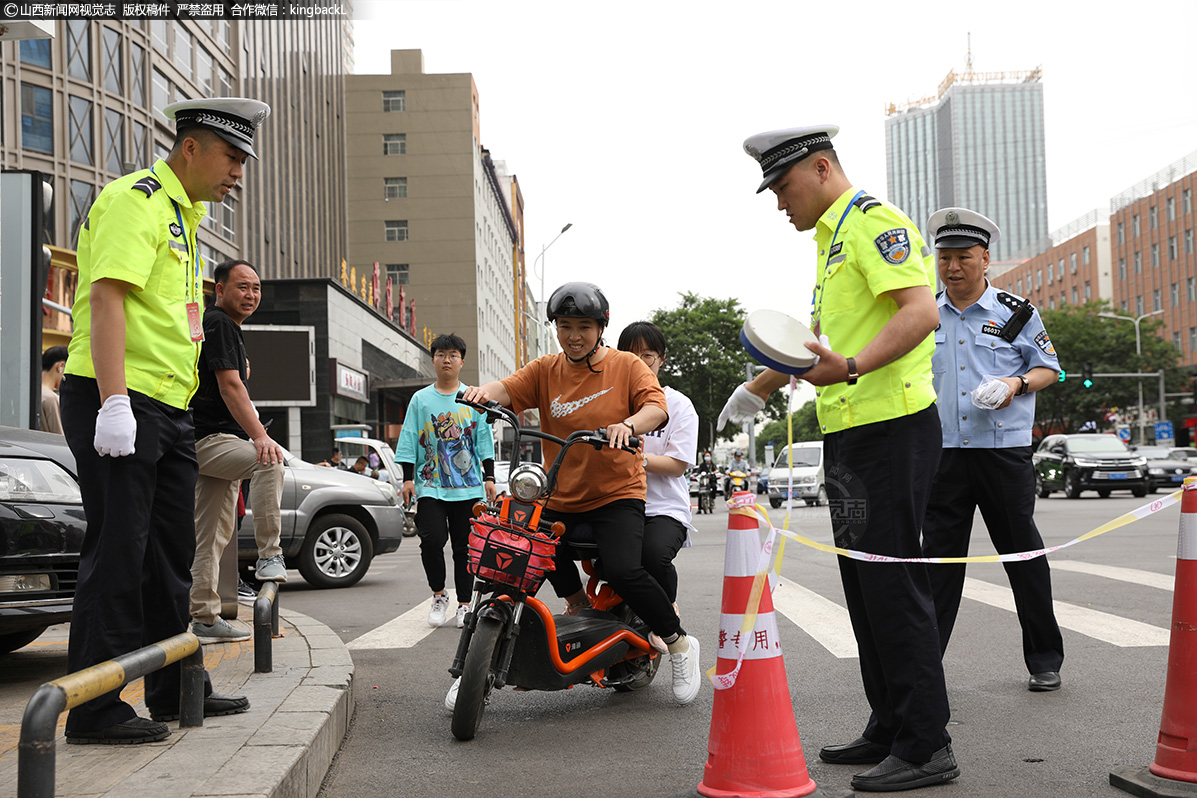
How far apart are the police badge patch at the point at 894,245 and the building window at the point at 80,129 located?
1376 inches

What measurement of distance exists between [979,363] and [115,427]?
3.88 metres

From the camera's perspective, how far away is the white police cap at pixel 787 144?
147 inches

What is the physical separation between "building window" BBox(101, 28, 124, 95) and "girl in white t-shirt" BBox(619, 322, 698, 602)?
109 ft

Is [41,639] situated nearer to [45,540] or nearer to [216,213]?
[45,540]

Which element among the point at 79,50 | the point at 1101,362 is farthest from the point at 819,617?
the point at 1101,362

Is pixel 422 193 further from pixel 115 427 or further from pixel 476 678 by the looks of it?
pixel 115 427

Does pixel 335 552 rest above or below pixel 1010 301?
below

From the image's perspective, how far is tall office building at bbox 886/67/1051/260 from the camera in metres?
111

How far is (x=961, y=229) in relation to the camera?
5.40 m

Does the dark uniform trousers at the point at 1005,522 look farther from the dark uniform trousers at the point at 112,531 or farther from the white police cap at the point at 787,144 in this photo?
the dark uniform trousers at the point at 112,531

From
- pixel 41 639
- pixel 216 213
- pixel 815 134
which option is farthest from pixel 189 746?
pixel 216 213

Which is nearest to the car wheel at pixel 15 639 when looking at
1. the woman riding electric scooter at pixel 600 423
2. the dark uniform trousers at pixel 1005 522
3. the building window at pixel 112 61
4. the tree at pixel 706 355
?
the woman riding electric scooter at pixel 600 423

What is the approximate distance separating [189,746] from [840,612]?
5222 millimetres

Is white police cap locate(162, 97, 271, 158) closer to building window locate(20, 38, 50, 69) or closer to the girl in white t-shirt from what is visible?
the girl in white t-shirt
